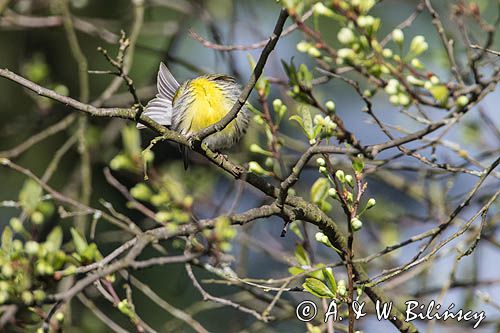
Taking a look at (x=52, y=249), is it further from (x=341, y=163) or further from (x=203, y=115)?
(x=341, y=163)

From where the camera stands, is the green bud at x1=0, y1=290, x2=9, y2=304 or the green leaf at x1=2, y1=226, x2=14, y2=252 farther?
the green leaf at x1=2, y1=226, x2=14, y2=252

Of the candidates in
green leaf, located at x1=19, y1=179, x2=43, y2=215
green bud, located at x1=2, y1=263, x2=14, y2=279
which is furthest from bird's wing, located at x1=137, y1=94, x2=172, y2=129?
green bud, located at x1=2, y1=263, x2=14, y2=279

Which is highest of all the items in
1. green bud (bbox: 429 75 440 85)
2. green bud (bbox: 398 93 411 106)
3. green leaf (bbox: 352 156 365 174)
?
green bud (bbox: 429 75 440 85)

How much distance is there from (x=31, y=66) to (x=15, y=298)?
9.93 ft

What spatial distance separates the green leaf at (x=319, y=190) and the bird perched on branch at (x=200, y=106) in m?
1.15

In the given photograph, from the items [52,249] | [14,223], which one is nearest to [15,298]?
[52,249]

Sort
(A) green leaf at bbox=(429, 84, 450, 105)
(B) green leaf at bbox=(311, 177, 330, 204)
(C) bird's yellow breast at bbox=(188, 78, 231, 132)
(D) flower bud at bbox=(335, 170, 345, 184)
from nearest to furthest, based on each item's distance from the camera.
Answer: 1. (A) green leaf at bbox=(429, 84, 450, 105)
2. (D) flower bud at bbox=(335, 170, 345, 184)
3. (B) green leaf at bbox=(311, 177, 330, 204)
4. (C) bird's yellow breast at bbox=(188, 78, 231, 132)

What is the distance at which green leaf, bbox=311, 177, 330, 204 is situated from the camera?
2146 millimetres

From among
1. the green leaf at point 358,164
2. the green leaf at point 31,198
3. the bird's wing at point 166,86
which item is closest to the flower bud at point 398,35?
the green leaf at point 358,164

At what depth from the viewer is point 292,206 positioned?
7.15ft

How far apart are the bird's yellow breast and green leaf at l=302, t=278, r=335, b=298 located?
4.75ft

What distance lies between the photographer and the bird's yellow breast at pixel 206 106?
3.37 metres

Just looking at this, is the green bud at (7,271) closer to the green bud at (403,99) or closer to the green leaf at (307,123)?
the green leaf at (307,123)

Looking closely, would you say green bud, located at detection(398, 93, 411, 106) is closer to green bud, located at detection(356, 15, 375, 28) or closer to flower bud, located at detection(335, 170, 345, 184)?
green bud, located at detection(356, 15, 375, 28)
